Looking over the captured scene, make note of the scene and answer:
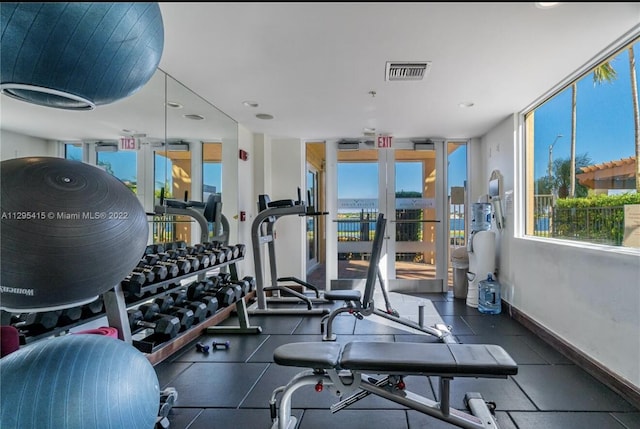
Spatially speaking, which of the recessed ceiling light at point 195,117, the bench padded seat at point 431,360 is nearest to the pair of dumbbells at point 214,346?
the bench padded seat at point 431,360

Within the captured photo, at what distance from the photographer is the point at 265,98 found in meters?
3.71

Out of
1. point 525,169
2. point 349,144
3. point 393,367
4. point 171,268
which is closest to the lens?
point 393,367

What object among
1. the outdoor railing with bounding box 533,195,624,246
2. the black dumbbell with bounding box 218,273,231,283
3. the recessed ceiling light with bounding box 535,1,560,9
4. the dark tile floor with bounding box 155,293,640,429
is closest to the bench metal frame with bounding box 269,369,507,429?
the dark tile floor with bounding box 155,293,640,429

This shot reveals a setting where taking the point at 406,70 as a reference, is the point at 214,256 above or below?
below

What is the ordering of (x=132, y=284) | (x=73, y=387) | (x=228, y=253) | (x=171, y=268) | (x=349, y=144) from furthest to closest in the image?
1. (x=349, y=144)
2. (x=228, y=253)
3. (x=171, y=268)
4. (x=132, y=284)
5. (x=73, y=387)

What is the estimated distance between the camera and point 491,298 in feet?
14.4

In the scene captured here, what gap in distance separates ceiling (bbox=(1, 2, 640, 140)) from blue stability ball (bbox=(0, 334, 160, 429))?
4.62 feet

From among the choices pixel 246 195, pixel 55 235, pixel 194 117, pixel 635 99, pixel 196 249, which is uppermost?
pixel 194 117

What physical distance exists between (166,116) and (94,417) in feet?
9.64

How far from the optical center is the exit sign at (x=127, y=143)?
2.97m

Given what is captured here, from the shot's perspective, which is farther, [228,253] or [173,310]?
[228,253]

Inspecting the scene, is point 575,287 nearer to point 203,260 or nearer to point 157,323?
point 203,260

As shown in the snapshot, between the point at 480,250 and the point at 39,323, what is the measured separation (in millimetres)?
4588

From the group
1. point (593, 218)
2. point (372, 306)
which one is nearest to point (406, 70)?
point (593, 218)
